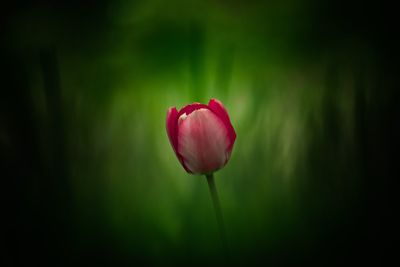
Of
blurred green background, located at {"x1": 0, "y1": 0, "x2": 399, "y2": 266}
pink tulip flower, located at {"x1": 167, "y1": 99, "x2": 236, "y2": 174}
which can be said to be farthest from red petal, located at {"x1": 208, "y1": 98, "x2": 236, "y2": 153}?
blurred green background, located at {"x1": 0, "y1": 0, "x2": 399, "y2": 266}

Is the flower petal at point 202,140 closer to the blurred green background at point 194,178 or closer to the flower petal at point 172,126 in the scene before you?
the flower petal at point 172,126

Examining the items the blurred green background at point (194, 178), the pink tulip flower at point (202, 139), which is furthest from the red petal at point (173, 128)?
the blurred green background at point (194, 178)

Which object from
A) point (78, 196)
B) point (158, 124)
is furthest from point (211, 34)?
point (78, 196)

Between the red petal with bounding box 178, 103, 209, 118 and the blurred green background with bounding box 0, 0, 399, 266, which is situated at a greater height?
the red petal with bounding box 178, 103, 209, 118

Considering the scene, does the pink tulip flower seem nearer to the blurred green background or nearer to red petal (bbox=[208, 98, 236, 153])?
red petal (bbox=[208, 98, 236, 153])

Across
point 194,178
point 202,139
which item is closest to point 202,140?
point 202,139

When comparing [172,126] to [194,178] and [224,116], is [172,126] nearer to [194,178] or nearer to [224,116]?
[224,116]
